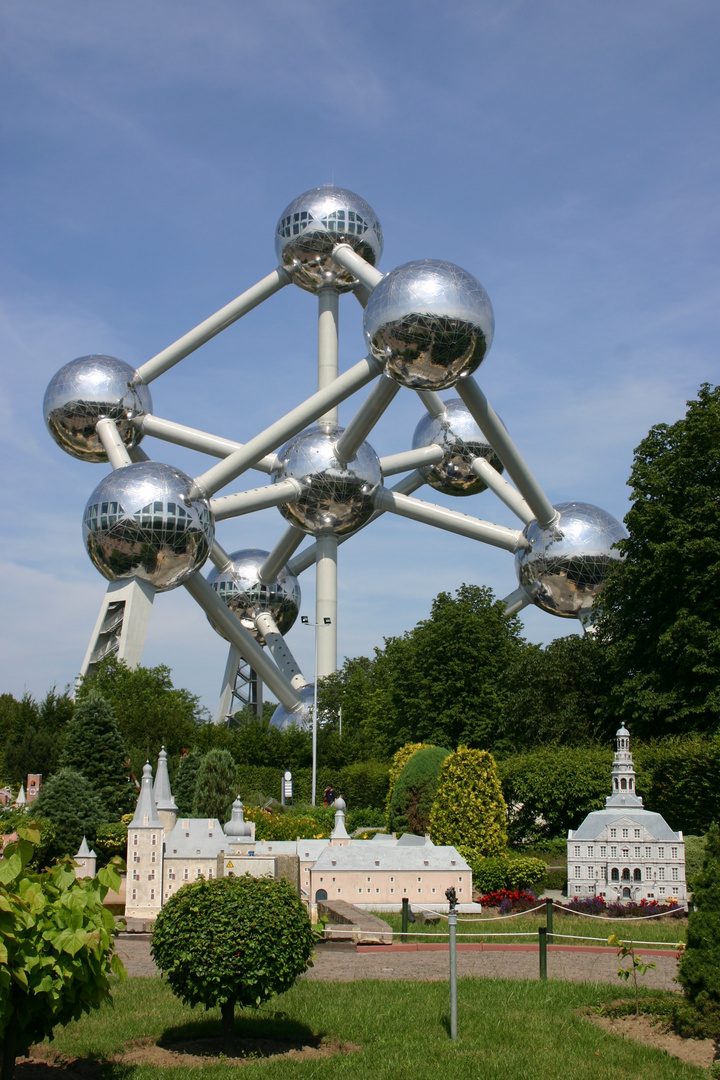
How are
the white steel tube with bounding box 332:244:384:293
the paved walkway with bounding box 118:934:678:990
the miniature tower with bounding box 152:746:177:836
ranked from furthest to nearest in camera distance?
the white steel tube with bounding box 332:244:384:293, the miniature tower with bounding box 152:746:177:836, the paved walkway with bounding box 118:934:678:990

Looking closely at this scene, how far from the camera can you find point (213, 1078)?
7.16m

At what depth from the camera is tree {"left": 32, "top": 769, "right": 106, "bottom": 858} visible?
22.4 m

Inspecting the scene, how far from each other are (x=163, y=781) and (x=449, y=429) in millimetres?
22185

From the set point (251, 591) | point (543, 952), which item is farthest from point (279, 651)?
point (543, 952)

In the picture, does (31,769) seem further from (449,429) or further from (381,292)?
(449,429)

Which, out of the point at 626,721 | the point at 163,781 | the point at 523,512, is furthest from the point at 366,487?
the point at 163,781

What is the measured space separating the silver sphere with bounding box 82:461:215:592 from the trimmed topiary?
11101mm

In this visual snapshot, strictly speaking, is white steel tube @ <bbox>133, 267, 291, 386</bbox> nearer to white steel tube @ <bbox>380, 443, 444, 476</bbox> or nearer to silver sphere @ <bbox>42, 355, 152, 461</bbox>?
silver sphere @ <bbox>42, 355, 152, 461</bbox>

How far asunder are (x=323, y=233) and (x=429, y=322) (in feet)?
39.3

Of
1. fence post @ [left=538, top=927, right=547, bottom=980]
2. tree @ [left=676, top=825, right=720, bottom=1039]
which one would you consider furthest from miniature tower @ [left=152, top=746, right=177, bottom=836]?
tree @ [left=676, top=825, right=720, bottom=1039]

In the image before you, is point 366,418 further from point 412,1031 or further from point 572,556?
point 412,1031

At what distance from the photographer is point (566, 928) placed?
14906 millimetres

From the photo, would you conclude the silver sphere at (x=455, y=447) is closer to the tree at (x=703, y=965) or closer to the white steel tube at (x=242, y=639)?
the white steel tube at (x=242, y=639)

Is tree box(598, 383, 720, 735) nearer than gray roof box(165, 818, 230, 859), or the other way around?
gray roof box(165, 818, 230, 859)
